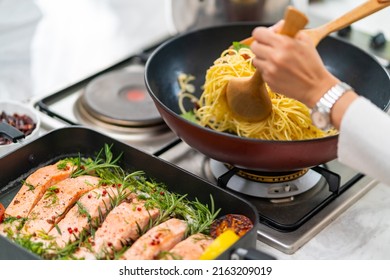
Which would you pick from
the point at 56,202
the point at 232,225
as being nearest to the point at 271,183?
the point at 232,225

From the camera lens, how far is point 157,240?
1336 millimetres

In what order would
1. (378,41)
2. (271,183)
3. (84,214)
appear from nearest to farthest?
1. (84,214)
2. (271,183)
3. (378,41)

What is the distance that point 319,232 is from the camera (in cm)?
154

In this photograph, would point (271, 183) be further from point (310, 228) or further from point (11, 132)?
point (11, 132)

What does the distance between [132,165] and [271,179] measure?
0.34 meters

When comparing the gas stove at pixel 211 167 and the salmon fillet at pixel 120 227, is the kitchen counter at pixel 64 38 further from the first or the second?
the salmon fillet at pixel 120 227

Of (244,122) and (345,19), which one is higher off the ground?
(345,19)

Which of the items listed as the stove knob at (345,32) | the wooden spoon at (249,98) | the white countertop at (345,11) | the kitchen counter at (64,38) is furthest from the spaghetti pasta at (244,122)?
the white countertop at (345,11)

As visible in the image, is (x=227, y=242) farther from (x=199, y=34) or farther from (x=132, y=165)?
(x=199, y=34)

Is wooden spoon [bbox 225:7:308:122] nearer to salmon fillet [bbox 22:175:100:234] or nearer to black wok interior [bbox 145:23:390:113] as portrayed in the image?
black wok interior [bbox 145:23:390:113]

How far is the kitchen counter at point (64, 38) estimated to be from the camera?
233 cm

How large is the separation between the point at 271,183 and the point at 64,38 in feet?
4.22

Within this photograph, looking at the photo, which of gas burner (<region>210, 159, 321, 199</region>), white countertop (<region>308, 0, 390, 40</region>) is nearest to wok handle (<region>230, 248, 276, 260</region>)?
gas burner (<region>210, 159, 321, 199</region>)
